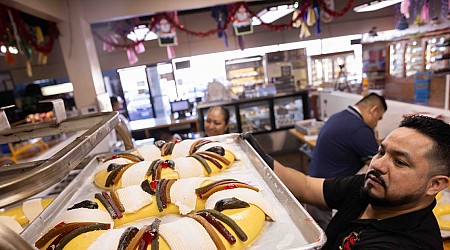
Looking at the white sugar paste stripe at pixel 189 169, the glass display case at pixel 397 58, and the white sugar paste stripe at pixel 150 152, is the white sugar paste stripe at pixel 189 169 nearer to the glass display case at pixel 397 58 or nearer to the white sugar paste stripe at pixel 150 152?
the white sugar paste stripe at pixel 150 152

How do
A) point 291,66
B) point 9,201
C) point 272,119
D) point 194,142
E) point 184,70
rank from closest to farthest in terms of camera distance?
point 9,201
point 194,142
point 272,119
point 291,66
point 184,70

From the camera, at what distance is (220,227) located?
0.75 meters

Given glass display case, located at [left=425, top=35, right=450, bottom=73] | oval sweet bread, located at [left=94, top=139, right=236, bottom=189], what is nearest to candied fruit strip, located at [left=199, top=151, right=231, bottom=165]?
oval sweet bread, located at [left=94, top=139, right=236, bottom=189]

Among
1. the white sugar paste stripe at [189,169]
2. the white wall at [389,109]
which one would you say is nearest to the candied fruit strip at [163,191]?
the white sugar paste stripe at [189,169]

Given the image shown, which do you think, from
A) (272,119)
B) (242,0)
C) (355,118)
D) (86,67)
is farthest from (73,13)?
(355,118)

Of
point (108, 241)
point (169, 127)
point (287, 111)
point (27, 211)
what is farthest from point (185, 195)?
point (287, 111)

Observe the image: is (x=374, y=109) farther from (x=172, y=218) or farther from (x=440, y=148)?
(x=172, y=218)

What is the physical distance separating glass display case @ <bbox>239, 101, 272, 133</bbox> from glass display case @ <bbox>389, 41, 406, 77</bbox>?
3.41 m

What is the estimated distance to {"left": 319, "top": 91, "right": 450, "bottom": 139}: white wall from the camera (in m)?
2.71

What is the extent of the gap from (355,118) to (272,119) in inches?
129

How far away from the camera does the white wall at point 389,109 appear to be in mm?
2713

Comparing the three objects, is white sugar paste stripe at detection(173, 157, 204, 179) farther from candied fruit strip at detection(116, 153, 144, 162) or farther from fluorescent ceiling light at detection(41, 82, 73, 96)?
fluorescent ceiling light at detection(41, 82, 73, 96)

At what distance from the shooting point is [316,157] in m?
2.75

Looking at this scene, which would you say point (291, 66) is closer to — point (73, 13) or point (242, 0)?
point (242, 0)
